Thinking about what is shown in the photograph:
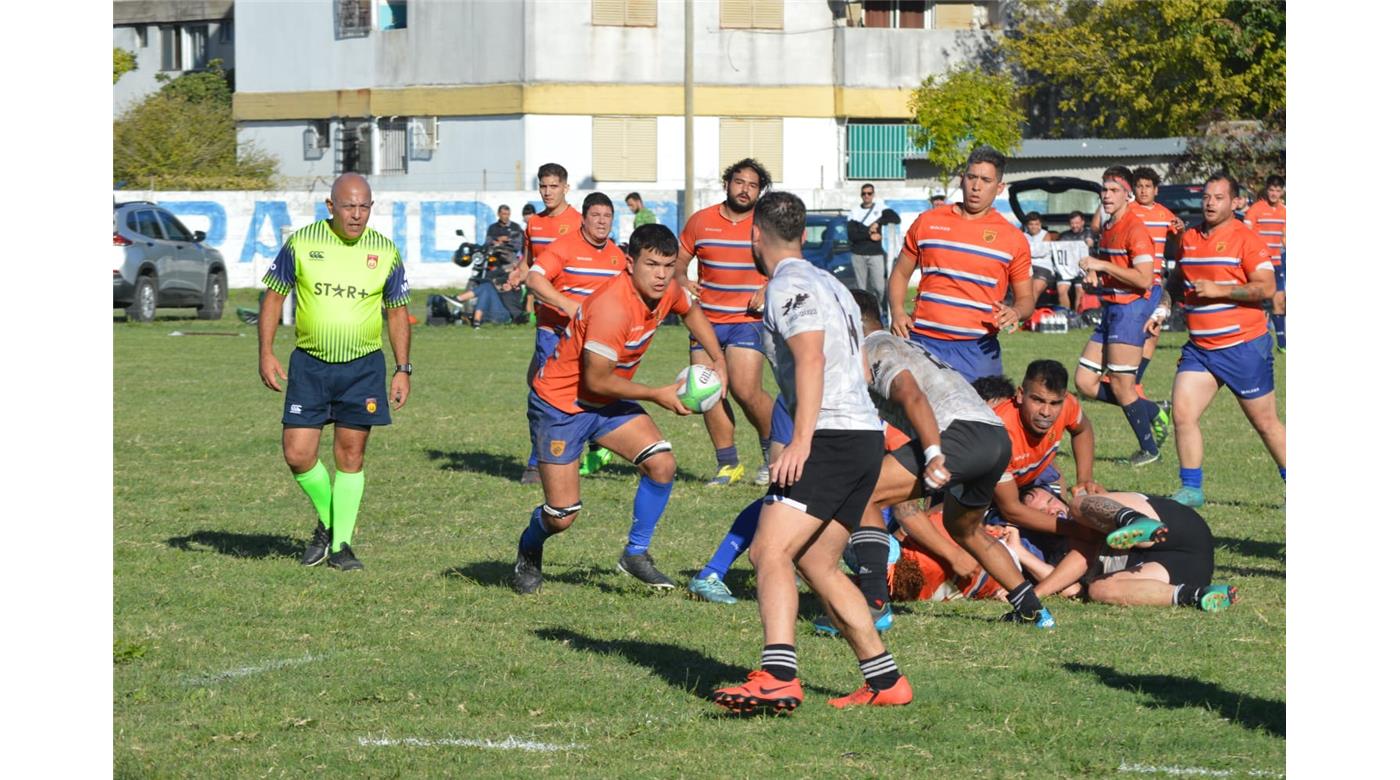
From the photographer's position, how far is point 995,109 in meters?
48.4

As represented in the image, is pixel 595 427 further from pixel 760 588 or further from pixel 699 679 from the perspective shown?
pixel 760 588

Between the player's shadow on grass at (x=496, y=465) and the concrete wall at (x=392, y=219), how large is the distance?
25.9m

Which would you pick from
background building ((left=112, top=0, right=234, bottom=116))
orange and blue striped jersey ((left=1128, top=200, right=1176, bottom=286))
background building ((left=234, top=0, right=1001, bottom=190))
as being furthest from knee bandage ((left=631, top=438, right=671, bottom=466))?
background building ((left=112, top=0, right=234, bottom=116))

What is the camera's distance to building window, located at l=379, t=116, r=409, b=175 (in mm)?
52906

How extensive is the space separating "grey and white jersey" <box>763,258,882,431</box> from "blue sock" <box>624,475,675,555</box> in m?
2.71

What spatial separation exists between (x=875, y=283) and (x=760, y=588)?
2371 cm

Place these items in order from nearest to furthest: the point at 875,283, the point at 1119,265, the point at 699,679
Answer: the point at 699,679
the point at 1119,265
the point at 875,283

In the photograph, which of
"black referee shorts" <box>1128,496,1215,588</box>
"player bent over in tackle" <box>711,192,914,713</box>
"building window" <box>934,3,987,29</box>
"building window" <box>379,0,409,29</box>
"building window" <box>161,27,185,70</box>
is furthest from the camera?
"building window" <box>161,27,185,70</box>

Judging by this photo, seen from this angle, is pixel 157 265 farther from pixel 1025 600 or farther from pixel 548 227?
pixel 1025 600

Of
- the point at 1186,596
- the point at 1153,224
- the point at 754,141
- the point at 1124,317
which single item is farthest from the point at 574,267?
the point at 754,141

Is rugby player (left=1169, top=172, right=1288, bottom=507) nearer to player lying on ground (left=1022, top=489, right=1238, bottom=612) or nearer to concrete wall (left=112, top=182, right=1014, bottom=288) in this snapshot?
player lying on ground (left=1022, top=489, right=1238, bottom=612)

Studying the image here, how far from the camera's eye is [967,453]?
7.70 m

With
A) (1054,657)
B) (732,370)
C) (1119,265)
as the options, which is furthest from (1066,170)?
(1054,657)

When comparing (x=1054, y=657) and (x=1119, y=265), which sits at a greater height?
(x=1119, y=265)
